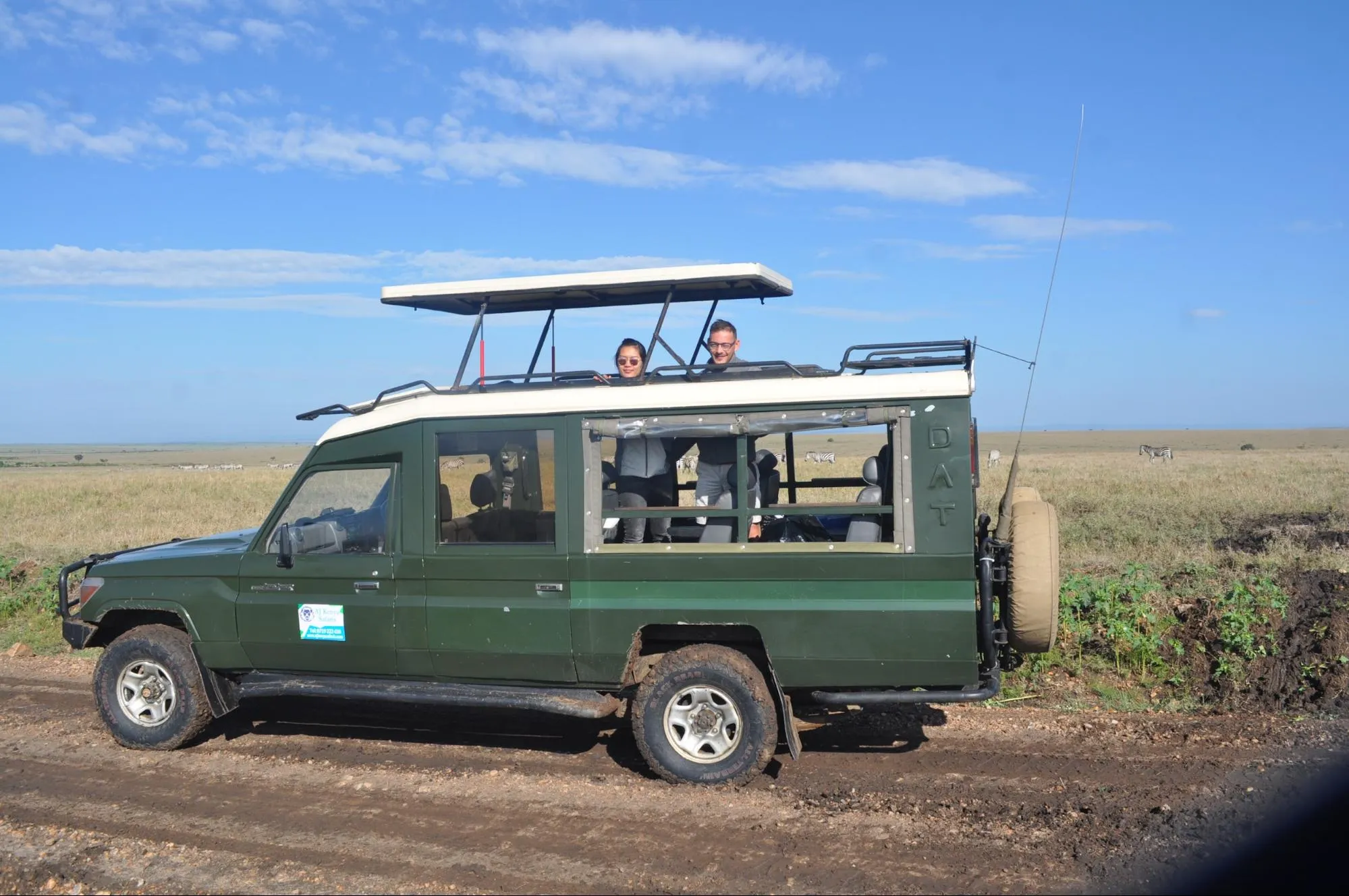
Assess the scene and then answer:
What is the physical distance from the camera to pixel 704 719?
6.24 metres

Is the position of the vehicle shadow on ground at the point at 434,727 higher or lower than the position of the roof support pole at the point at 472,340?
lower

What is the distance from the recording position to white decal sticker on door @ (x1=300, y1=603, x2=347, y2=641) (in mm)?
6789

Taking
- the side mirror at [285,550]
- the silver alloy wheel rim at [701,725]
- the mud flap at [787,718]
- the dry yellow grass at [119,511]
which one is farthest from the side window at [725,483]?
the dry yellow grass at [119,511]

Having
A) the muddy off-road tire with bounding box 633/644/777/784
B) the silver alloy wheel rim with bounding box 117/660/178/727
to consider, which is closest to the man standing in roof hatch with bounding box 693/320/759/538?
the muddy off-road tire with bounding box 633/644/777/784

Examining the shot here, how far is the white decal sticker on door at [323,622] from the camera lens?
679 centimetres

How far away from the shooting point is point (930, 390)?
19.2ft

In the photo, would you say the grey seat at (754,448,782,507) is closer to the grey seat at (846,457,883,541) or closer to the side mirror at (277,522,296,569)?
the grey seat at (846,457,883,541)

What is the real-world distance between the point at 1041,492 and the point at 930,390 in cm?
1780

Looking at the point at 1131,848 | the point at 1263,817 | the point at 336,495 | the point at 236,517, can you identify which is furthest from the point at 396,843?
the point at 236,517

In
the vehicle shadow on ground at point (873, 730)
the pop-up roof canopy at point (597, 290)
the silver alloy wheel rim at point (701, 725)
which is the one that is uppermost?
the pop-up roof canopy at point (597, 290)

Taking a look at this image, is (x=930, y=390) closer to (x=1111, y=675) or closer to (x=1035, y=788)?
(x=1035, y=788)

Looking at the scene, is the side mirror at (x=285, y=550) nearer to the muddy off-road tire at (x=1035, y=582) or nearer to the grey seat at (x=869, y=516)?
the grey seat at (x=869, y=516)

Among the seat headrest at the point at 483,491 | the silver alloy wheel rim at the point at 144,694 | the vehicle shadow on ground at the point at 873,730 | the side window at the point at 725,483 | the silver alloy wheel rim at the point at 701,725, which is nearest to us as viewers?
the side window at the point at 725,483

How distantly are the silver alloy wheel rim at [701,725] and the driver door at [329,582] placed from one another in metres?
1.81
